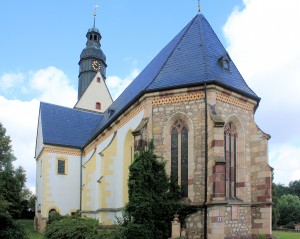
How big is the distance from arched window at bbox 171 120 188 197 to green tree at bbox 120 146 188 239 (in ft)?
1.22

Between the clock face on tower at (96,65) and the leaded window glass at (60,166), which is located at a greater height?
the clock face on tower at (96,65)

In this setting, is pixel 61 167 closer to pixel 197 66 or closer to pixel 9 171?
pixel 9 171

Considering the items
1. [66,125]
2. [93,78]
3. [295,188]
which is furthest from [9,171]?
[295,188]

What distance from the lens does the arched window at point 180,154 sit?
589 inches

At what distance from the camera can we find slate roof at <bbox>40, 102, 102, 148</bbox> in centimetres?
2964

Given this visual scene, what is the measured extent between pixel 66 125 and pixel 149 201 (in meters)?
19.2

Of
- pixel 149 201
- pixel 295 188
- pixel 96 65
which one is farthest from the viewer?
pixel 295 188

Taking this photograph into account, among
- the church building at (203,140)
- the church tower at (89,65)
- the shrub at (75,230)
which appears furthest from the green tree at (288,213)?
the shrub at (75,230)

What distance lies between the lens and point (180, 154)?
50.1 feet

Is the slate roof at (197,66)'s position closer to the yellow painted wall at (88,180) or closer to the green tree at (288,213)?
the yellow painted wall at (88,180)

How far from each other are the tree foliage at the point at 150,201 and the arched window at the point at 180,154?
1.20ft

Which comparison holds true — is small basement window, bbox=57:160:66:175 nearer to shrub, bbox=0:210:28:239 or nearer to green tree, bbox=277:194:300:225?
shrub, bbox=0:210:28:239

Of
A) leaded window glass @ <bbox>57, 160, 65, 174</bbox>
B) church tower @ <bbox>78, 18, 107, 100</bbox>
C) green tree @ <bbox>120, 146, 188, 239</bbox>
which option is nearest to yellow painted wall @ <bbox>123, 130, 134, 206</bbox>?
green tree @ <bbox>120, 146, 188, 239</bbox>

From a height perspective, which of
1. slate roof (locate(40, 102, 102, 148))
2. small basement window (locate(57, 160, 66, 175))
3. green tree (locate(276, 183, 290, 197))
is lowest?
green tree (locate(276, 183, 290, 197))
